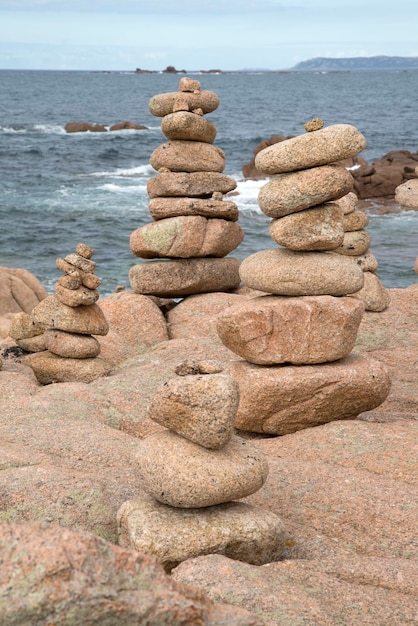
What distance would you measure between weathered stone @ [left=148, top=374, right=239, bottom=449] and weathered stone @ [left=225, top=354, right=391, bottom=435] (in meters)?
3.32

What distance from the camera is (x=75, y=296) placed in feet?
42.0

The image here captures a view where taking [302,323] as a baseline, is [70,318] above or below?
below

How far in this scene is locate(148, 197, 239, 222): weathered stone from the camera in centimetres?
1609

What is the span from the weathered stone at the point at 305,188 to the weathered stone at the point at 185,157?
5972 mm

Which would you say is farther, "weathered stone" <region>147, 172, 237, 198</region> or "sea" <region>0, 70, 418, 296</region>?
"sea" <region>0, 70, 418, 296</region>

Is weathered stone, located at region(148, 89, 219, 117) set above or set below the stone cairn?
above

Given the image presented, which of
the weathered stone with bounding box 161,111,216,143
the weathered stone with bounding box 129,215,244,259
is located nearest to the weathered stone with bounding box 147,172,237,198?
the weathered stone with bounding box 129,215,244,259

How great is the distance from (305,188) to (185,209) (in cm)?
608

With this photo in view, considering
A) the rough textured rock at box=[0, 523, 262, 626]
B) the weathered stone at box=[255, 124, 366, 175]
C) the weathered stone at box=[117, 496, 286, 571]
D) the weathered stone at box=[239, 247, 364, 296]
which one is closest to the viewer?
A: the rough textured rock at box=[0, 523, 262, 626]

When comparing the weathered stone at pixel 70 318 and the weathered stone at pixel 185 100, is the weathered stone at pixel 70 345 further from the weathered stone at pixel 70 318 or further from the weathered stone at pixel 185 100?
the weathered stone at pixel 185 100

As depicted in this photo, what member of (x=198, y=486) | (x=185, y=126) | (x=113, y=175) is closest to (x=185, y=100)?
(x=185, y=126)

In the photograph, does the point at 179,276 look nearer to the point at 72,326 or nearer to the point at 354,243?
the point at 354,243

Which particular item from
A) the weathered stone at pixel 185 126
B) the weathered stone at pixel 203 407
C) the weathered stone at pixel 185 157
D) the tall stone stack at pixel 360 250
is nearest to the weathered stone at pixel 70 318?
the weathered stone at pixel 185 157

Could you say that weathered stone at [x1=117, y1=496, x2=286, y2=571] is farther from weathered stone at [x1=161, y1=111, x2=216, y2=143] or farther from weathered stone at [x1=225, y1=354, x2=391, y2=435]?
weathered stone at [x1=161, y1=111, x2=216, y2=143]
